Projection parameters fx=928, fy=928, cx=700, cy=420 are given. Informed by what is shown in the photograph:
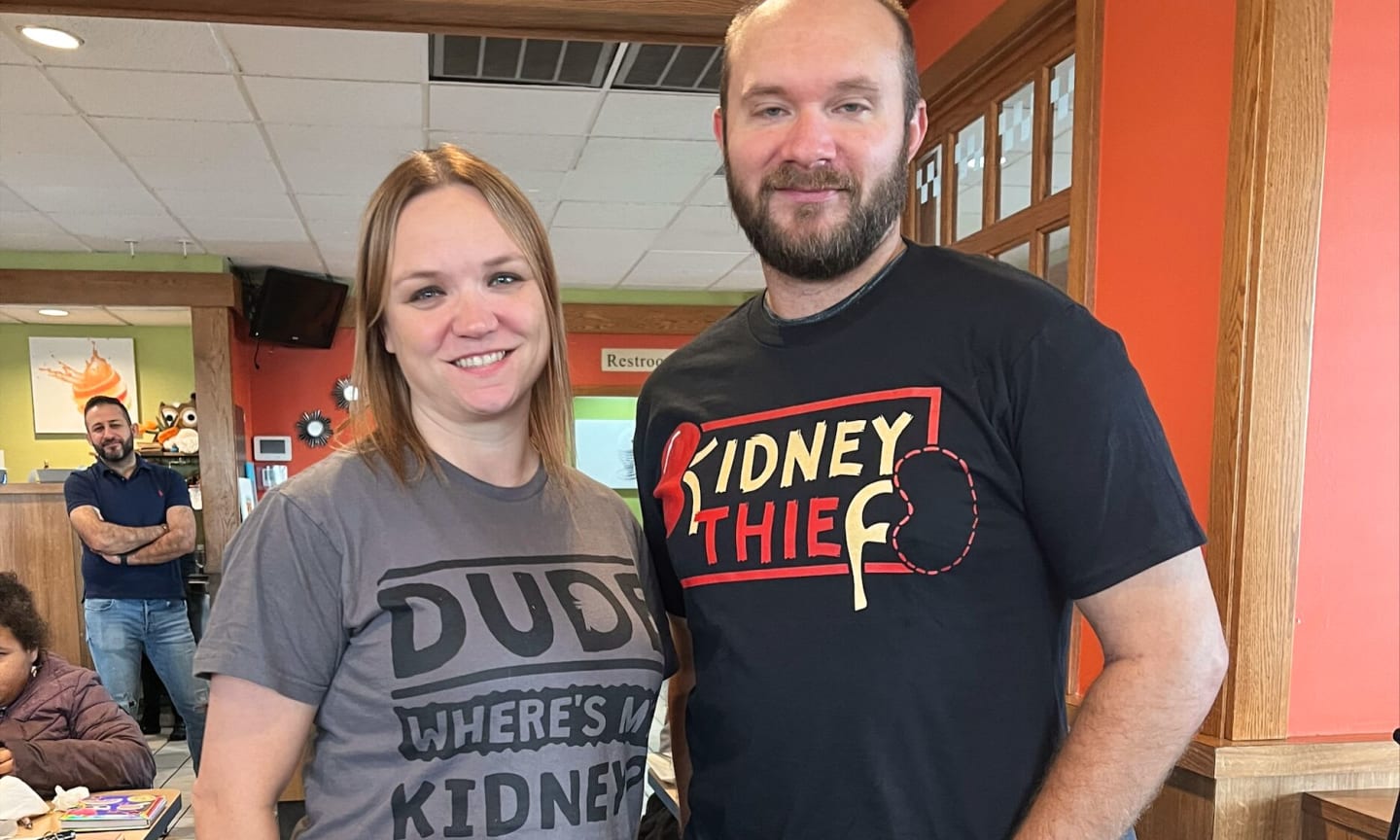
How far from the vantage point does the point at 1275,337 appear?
1.48 metres

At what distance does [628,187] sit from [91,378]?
5305 mm

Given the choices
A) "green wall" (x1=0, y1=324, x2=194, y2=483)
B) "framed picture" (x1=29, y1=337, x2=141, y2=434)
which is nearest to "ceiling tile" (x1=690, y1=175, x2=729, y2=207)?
"green wall" (x1=0, y1=324, x2=194, y2=483)

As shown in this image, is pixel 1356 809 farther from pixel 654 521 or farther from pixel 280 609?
pixel 280 609

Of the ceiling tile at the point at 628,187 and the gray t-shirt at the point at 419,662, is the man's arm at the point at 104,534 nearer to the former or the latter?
the ceiling tile at the point at 628,187

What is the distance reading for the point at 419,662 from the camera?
1018 millimetres

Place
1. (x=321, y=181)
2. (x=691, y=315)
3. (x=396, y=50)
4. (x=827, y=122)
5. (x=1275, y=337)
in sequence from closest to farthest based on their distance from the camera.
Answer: (x=827, y=122) < (x=1275, y=337) < (x=396, y=50) < (x=321, y=181) < (x=691, y=315)

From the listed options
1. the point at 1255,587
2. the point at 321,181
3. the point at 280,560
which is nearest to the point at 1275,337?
the point at 1255,587

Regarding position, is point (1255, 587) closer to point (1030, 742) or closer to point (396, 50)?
point (1030, 742)

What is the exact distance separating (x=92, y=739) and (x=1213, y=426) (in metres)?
2.71

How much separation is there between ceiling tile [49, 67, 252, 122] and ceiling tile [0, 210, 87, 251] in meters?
2.08

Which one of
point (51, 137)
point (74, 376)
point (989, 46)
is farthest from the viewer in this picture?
point (74, 376)

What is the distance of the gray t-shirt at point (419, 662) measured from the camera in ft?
3.28

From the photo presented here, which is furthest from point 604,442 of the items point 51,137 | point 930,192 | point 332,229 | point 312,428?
point 930,192

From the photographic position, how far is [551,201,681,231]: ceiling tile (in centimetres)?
514
